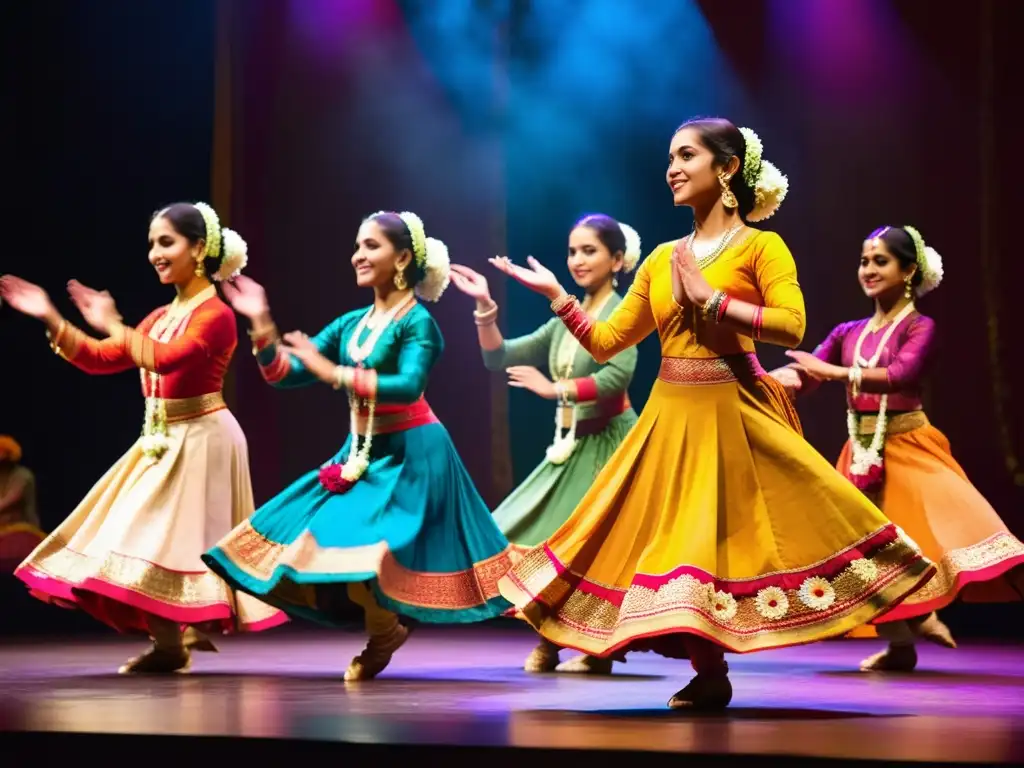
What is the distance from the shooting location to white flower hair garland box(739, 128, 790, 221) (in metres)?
3.93

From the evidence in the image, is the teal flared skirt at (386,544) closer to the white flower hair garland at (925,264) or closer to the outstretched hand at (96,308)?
the outstretched hand at (96,308)

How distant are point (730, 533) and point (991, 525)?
1.72 meters

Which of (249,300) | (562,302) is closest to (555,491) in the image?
(249,300)

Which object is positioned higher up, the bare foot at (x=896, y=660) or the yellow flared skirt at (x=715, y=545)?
the yellow flared skirt at (x=715, y=545)

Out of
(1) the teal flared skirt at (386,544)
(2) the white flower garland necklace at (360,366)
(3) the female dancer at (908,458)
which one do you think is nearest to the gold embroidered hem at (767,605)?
(1) the teal flared skirt at (386,544)

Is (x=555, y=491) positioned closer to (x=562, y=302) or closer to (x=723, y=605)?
(x=562, y=302)

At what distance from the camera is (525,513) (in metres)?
5.26

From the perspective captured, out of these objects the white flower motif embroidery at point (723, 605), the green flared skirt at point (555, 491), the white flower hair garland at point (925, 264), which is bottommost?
the white flower motif embroidery at point (723, 605)

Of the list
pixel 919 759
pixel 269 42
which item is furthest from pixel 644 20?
pixel 919 759

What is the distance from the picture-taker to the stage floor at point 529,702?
10.2 ft

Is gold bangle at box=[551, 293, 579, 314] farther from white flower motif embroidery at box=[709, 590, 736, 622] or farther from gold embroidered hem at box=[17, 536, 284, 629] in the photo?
gold embroidered hem at box=[17, 536, 284, 629]

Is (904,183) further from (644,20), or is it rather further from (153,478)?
(153,478)

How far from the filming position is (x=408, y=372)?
4555 millimetres

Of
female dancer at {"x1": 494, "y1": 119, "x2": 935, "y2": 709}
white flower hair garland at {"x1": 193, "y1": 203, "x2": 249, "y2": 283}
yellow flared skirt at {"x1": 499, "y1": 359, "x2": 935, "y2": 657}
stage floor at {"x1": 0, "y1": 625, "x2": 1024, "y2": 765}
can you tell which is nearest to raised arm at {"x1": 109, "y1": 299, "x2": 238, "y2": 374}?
white flower hair garland at {"x1": 193, "y1": 203, "x2": 249, "y2": 283}
